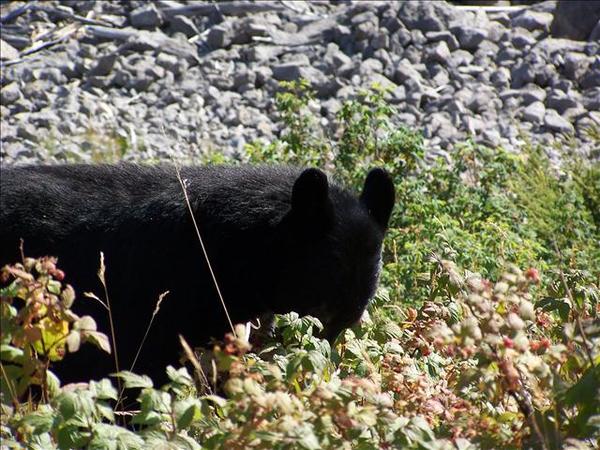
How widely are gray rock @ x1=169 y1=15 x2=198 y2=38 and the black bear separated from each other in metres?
7.43

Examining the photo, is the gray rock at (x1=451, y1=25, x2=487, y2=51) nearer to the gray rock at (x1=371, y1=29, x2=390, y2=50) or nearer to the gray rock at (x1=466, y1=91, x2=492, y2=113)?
the gray rock at (x1=371, y1=29, x2=390, y2=50)

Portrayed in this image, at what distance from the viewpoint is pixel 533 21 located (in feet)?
40.2

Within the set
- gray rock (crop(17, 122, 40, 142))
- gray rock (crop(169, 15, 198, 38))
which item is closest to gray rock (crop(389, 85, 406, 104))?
gray rock (crop(169, 15, 198, 38))

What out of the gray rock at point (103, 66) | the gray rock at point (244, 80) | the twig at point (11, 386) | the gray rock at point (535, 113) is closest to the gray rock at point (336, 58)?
the gray rock at point (244, 80)

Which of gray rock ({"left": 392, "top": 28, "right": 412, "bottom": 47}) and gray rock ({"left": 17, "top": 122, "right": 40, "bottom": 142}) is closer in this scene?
gray rock ({"left": 17, "top": 122, "right": 40, "bottom": 142})

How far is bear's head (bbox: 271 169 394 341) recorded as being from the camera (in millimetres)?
5242

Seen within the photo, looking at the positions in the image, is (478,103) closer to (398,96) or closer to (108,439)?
(398,96)

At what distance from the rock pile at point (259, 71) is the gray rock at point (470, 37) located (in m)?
0.01

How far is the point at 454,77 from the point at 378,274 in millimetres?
6339

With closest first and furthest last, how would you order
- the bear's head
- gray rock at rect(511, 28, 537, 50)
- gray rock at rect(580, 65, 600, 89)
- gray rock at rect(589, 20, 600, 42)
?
1. the bear's head
2. gray rock at rect(580, 65, 600, 89)
3. gray rock at rect(589, 20, 600, 42)
4. gray rock at rect(511, 28, 537, 50)

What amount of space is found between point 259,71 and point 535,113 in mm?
3040

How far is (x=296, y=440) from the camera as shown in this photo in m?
2.58

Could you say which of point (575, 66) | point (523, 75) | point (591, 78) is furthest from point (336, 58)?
point (591, 78)

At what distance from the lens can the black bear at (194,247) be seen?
5.16 meters
